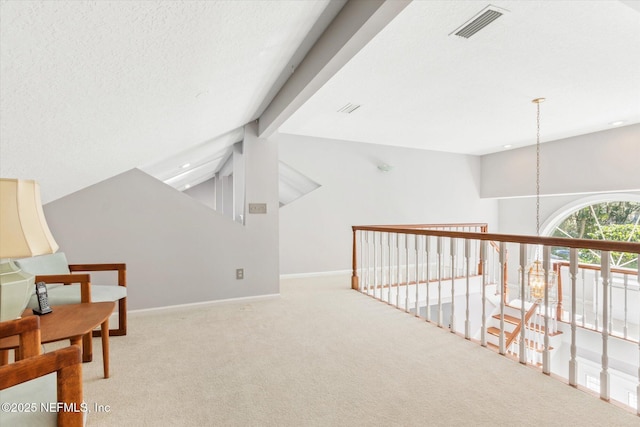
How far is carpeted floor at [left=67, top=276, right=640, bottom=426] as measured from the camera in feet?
5.00

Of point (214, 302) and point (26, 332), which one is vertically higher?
point (26, 332)

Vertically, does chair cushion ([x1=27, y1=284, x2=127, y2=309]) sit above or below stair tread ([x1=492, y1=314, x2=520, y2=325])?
above

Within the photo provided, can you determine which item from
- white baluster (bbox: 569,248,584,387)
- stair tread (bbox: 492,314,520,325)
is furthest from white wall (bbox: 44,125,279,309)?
stair tread (bbox: 492,314,520,325)

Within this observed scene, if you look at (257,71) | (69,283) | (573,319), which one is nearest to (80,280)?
(69,283)

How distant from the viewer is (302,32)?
1.94m

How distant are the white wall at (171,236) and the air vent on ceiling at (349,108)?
1016 mm

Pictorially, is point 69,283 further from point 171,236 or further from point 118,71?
point 118,71

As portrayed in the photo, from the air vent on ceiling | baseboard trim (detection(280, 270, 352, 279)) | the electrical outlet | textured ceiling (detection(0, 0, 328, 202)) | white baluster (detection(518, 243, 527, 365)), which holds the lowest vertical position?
baseboard trim (detection(280, 270, 352, 279))

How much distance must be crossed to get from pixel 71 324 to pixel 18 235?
2.33ft

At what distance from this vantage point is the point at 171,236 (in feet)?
10.5

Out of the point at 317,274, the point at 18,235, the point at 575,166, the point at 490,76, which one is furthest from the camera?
the point at 575,166

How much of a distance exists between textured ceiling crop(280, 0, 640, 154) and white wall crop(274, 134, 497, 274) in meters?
0.52

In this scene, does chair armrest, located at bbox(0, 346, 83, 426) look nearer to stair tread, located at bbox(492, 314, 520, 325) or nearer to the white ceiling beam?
the white ceiling beam

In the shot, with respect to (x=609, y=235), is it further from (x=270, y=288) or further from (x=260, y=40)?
(x=260, y=40)
